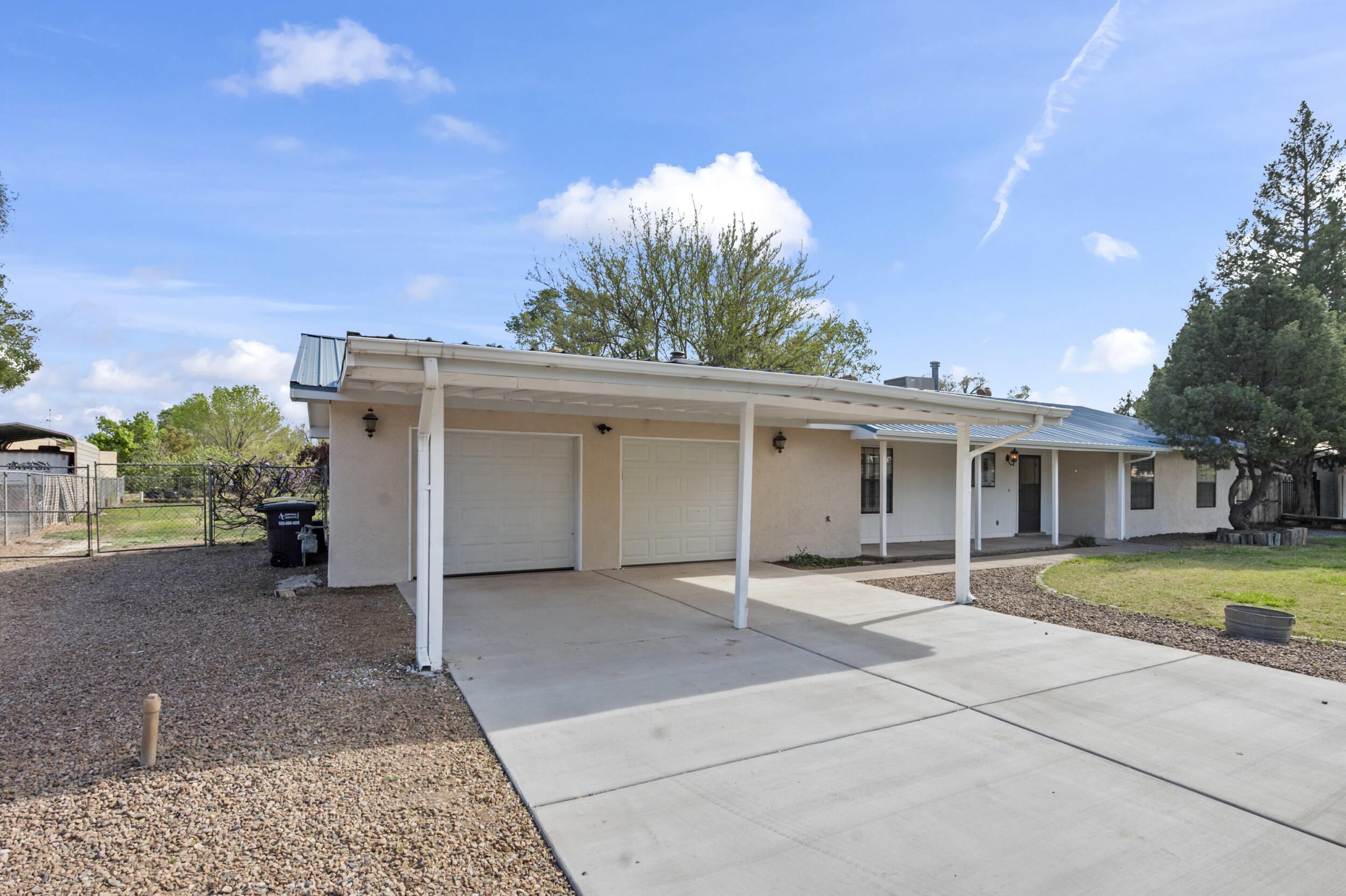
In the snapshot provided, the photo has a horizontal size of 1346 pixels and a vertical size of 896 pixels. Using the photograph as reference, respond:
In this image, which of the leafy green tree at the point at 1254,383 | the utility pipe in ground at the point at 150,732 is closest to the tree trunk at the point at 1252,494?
the leafy green tree at the point at 1254,383

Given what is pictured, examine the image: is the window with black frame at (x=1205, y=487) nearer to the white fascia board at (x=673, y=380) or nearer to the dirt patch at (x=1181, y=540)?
the dirt patch at (x=1181, y=540)

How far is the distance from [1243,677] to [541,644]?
5.72 meters

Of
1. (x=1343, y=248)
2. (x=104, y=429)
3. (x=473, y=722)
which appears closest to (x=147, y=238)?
(x=473, y=722)

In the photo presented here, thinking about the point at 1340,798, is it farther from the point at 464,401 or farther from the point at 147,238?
the point at 147,238

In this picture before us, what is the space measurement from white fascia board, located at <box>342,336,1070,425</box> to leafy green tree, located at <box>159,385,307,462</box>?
30037 millimetres

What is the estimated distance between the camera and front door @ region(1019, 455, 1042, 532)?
16000 mm

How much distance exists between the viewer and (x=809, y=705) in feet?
15.3

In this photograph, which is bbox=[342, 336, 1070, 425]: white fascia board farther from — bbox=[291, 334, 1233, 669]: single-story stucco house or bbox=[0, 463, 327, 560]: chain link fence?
bbox=[0, 463, 327, 560]: chain link fence

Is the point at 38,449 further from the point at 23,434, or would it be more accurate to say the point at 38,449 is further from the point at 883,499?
the point at 883,499

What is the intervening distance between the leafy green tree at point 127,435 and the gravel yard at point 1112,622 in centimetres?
3793

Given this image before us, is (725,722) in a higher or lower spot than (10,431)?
lower

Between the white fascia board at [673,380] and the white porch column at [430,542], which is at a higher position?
the white fascia board at [673,380]

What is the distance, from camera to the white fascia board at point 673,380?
4.81m

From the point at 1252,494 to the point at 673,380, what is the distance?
17212mm
